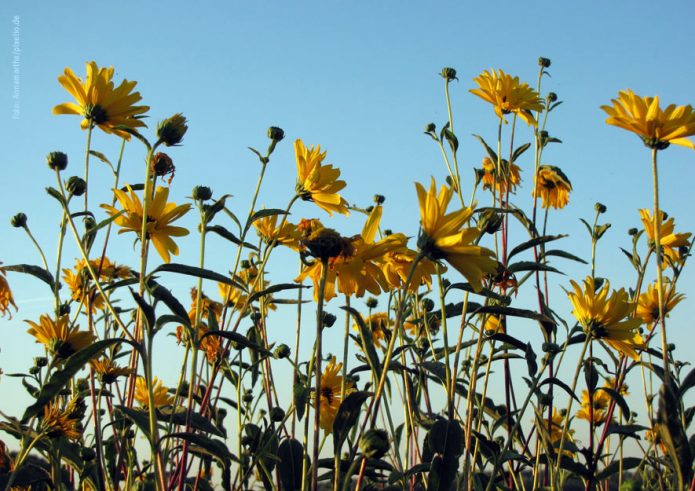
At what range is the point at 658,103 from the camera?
2443 millimetres

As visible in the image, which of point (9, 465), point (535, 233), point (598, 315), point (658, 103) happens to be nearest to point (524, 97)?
point (535, 233)

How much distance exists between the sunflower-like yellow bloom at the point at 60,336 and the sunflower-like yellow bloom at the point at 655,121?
2207mm

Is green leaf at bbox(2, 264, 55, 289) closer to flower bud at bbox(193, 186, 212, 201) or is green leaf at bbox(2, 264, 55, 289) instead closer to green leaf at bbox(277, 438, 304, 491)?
flower bud at bbox(193, 186, 212, 201)

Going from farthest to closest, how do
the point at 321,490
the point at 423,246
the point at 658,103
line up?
the point at 321,490
the point at 658,103
the point at 423,246

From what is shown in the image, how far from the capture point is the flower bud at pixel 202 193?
8.89 feet

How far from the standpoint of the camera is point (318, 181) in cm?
279

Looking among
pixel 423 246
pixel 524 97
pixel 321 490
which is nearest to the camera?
pixel 423 246

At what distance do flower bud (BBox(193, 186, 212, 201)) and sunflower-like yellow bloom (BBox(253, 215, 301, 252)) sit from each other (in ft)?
1.05

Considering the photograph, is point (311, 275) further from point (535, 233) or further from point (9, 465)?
point (9, 465)

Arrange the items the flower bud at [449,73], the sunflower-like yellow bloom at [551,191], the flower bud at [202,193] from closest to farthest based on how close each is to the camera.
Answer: the flower bud at [202,193] < the flower bud at [449,73] < the sunflower-like yellow bloom at [551,191]

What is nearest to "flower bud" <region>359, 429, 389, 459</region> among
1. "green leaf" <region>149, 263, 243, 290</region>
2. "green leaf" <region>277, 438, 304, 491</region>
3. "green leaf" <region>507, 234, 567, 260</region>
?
"green leaf" <region>149, 263, 243, 290</region>

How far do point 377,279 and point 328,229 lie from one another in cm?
25

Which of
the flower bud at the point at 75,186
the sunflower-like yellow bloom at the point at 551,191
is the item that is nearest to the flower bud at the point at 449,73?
the sunflower-like yellow bloom at the point at 551,191

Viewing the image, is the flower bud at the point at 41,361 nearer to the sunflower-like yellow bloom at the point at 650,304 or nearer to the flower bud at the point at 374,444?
the flower bud at the point at 374,444
